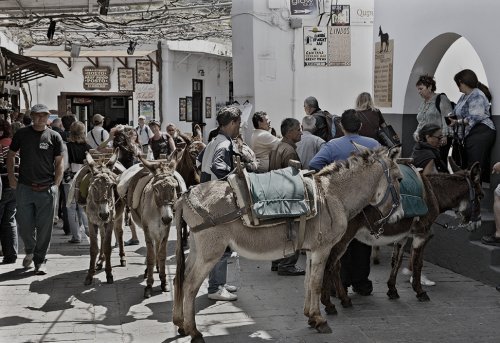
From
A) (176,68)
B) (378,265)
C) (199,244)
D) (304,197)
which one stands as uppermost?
(176,68)

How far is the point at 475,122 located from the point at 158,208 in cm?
396

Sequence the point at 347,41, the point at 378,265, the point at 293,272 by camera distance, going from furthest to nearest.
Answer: the point at 347,41 → the point at 378,265 → the point at 293,272

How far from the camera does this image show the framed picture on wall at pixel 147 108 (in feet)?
94.7

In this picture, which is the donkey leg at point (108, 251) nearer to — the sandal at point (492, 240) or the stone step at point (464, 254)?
the stone step at point (464, 254)

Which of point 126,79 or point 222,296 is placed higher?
point 126,79

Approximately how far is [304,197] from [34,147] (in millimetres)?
4231

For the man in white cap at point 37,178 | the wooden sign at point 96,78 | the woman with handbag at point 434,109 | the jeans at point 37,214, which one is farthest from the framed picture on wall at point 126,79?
the woman with handbag at point 434,109

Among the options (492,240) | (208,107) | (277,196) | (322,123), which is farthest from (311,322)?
(208,107)

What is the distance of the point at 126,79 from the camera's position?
28.9 m

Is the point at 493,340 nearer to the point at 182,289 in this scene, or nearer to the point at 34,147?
the point at 182,289

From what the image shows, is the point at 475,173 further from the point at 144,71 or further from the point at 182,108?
the point at 182,108

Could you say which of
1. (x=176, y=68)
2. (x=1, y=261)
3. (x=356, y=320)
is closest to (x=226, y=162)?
(x=356, y=320)

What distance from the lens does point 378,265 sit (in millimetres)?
9430

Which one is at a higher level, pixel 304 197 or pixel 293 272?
pixel 304 197
